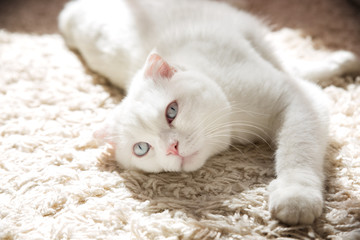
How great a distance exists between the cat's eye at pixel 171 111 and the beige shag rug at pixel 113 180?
0.24 metres

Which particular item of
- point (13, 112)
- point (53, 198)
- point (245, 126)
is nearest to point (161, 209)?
point (53, 198)

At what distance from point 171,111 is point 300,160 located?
49cm

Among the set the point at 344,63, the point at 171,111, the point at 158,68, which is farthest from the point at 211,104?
the point at 344,63

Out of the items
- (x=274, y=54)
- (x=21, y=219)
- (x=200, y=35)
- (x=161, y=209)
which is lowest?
(x=21, y=219)

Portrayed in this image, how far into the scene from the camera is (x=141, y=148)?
1.26 metres

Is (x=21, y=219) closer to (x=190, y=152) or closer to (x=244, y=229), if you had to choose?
(x=190, y=152)

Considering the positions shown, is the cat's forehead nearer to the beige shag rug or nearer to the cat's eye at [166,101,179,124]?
the cat's eye at [166,101,179,124]

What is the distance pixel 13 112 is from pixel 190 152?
1.07 metres

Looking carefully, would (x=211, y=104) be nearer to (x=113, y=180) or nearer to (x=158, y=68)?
(x=158, y=68)

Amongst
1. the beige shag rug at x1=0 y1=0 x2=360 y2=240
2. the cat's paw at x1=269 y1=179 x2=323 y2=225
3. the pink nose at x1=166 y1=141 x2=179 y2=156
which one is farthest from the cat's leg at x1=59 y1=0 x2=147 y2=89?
the cat's paw at x1=269 y1=179 x2=323 y2=225

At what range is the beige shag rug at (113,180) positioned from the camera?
998mm

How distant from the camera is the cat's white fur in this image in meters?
1.13

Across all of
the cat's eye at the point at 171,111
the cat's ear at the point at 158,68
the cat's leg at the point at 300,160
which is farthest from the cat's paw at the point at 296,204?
the cat's ear at the point at 158,68

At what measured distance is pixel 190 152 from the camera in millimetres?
1148
